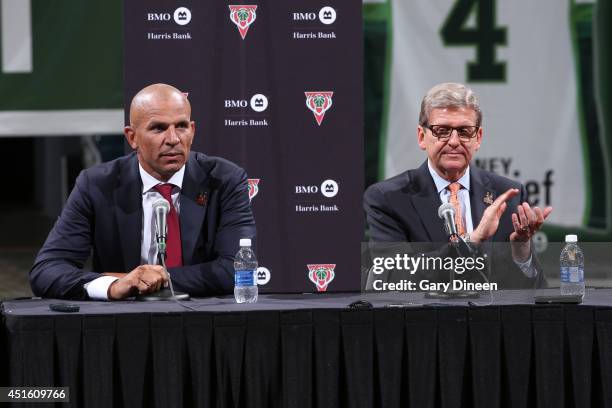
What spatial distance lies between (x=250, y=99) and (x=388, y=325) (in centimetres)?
263

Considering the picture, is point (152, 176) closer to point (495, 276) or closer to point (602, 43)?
point (495, 276)

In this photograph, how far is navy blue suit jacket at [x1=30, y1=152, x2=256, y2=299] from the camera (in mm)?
4324

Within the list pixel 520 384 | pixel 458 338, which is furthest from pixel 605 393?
pixel 458 338

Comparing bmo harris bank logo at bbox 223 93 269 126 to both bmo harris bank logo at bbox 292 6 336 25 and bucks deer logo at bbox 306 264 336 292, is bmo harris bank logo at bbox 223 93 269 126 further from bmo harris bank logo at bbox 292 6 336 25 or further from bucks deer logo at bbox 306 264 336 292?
bucks deer logo at bbox 306 264 336 292

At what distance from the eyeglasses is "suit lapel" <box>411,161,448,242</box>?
19 centimetres

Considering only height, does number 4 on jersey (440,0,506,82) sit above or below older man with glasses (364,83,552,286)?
above

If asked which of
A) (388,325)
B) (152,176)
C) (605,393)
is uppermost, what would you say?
(152,176)

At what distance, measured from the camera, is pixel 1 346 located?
3.72 metres

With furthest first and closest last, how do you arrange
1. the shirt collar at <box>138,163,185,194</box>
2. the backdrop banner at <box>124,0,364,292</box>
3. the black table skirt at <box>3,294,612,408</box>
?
the backdrop banner at <box>124,0,364,292</box> → the shirt collar at <box>138,163,185,194</box> → the black table skirt at <box>3,294,612,408</box>

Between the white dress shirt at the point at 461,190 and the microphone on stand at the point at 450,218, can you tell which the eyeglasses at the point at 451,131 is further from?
the microphone on stand at the point at 450,218

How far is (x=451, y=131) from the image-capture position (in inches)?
180

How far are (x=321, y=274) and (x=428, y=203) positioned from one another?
5.36 ft

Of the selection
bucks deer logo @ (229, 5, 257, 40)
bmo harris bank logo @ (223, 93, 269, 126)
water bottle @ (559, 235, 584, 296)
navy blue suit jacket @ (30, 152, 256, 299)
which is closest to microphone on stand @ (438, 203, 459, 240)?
water bottle @ (559, 235, 584, 296)

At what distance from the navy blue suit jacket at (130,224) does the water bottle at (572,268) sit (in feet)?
3.99
